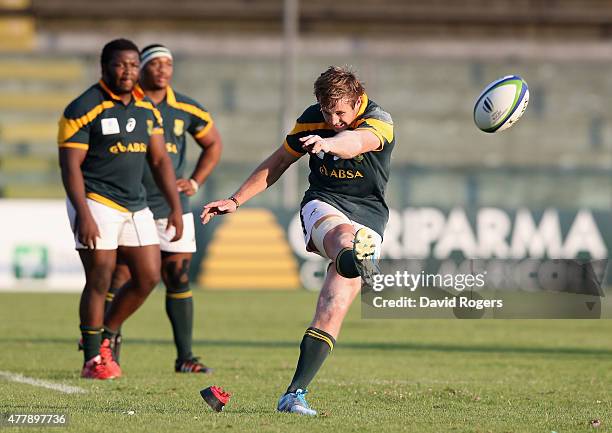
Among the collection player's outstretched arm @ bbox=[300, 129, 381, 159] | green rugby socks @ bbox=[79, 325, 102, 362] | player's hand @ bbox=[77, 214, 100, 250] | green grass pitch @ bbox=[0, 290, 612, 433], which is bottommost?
green grass pitch @ bbox=[0, 290, 612, 433]

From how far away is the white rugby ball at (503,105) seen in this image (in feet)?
26.9

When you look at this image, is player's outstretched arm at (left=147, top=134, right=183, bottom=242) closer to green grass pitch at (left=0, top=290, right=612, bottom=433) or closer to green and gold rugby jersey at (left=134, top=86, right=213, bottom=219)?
green and gold rugby jersey at (left=134, top=86, right=213, bottom=219)

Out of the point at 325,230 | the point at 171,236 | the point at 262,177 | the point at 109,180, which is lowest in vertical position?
the point at 171,236

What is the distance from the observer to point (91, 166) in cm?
871

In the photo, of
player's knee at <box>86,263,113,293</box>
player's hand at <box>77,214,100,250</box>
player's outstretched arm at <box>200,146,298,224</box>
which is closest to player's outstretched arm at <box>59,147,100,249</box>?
player's hand at <box>77,214,100,250</box>

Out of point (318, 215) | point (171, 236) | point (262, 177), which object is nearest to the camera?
point (318, 215)

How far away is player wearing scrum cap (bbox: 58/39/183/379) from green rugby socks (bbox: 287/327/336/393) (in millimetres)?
2329

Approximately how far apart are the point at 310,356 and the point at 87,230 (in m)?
2.39

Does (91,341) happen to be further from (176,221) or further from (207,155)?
(207,155)

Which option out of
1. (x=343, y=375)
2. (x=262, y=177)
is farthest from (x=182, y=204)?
(x=262, y=177)

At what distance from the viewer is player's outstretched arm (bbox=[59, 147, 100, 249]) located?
333 inches

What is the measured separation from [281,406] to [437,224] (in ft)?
44.6

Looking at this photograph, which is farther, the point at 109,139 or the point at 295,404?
the point at 109,139

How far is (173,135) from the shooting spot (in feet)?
31.4
